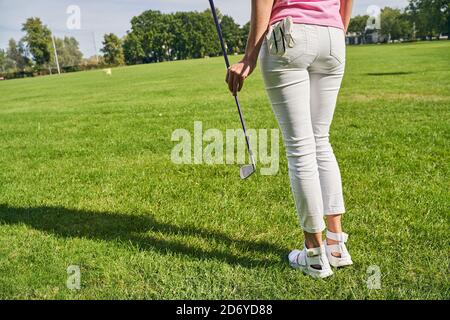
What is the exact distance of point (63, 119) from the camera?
9.83m

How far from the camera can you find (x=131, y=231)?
334cm

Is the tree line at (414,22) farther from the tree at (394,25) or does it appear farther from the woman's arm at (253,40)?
the woman's arm at (253,40)

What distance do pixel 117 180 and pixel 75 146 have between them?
230cm

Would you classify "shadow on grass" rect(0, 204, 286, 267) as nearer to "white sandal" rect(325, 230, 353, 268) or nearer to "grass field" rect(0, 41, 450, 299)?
"grass field" rect(0, 41, 450, 299)

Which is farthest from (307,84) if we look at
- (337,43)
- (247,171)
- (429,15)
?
(429,15)

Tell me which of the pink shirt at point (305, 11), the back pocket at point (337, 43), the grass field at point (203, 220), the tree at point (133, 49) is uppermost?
the tree at point (133, 49)

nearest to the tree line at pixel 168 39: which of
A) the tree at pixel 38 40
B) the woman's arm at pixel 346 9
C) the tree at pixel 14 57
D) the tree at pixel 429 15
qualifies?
the tree at pixel 38 40

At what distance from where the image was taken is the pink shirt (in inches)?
81.5

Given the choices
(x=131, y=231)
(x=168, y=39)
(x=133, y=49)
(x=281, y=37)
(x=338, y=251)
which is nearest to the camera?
(x=281, y=37)

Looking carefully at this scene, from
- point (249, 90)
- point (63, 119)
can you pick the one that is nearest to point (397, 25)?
point (249, 90)

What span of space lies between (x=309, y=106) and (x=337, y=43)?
1.20ft

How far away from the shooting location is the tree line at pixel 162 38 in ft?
249

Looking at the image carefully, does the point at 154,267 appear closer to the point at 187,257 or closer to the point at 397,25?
the point at 187,257

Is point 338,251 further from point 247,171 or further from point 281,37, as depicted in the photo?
point 281,37
